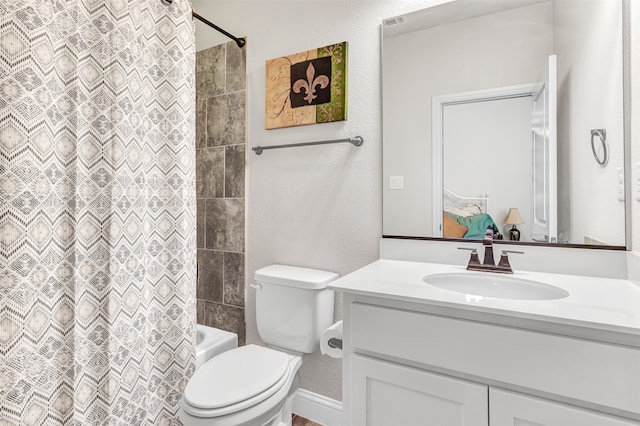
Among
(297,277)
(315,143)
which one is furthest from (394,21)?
(297,277)

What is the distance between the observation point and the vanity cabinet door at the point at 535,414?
0.74 meters

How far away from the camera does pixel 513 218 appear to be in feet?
4.27

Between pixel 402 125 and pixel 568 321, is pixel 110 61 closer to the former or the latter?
pixel 402 125

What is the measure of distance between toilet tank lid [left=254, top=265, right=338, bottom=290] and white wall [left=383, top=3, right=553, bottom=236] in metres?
→ 0.38

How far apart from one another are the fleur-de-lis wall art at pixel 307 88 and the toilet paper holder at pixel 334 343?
3.41 feet

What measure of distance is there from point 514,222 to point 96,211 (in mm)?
1560

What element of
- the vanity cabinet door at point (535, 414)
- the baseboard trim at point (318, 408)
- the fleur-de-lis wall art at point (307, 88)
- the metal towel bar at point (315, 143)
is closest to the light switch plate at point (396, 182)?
the metal towel bar at point (315, 143)

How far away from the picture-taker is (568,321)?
29.5 inches

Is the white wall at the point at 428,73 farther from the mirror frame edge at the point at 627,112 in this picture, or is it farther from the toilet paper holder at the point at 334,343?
the toilet paper holder at the point at 334,343

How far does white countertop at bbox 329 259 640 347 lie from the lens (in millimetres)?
738

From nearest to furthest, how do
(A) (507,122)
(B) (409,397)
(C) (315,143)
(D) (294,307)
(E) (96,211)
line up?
(B) (409,397)
(E) (96,211)
(A) (507,122)
(D) (294,307)
(C) (315,143)

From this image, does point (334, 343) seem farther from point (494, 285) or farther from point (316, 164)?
point (316, 164)

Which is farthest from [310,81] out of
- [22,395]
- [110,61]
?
[22,395]

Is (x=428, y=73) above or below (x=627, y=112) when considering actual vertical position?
above
